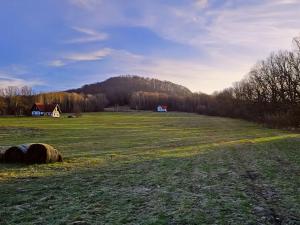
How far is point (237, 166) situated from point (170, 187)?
6830 millimetres

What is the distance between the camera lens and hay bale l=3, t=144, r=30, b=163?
21.0 metres

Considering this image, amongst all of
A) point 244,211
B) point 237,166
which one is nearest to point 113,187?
point 244,211

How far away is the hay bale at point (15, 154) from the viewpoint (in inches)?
826

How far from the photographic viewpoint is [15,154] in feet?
69.3

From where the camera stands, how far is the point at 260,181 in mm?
15031

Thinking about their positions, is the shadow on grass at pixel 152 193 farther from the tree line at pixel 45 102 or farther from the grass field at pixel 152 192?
the tree line at pixel 45 102

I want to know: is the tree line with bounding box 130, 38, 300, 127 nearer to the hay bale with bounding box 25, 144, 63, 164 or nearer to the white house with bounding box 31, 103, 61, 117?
the hay bale with bounding box 25, 144, 63, 164

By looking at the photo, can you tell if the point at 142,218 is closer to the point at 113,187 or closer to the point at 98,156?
the point at 113,187

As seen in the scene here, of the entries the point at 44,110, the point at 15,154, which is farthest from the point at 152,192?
the point at 44,110

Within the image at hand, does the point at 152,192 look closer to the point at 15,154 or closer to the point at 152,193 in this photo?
the point at 152,193

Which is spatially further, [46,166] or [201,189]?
[46,166]

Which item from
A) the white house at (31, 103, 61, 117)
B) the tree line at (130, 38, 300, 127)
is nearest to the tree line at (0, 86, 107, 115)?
the white house at (31, 103, 61, 117)

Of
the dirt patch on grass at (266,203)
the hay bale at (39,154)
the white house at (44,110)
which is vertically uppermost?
the white house at (44,110)

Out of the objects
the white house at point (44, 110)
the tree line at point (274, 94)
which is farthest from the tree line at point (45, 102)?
the tree line at point (274, 94)
